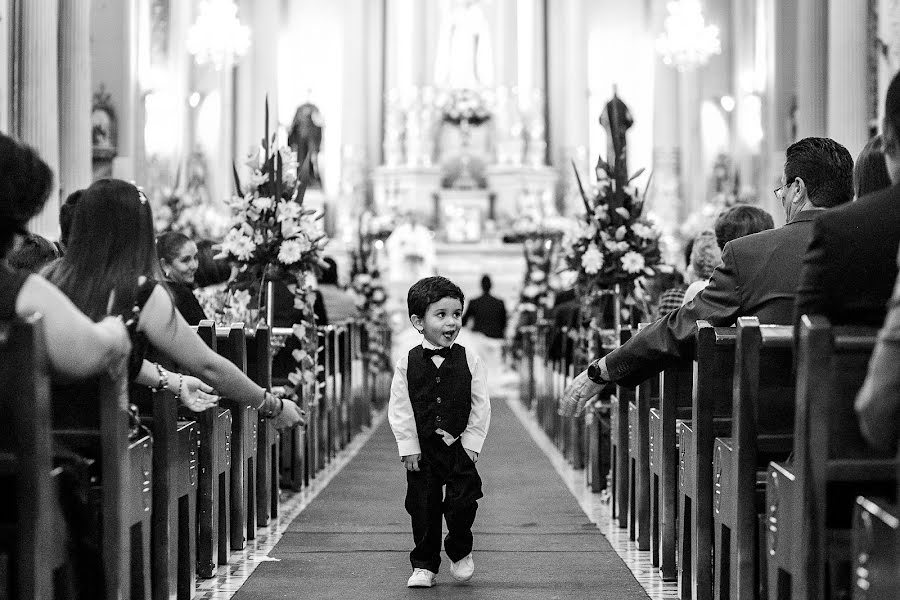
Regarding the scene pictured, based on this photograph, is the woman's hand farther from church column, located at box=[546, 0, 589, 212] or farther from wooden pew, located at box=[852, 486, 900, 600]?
church column, located at box=[546, 0, 589, 212]

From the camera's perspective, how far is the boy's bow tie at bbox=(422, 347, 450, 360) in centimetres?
543

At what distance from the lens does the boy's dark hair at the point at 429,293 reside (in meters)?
5.31

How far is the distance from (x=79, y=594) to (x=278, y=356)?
5.00 meters

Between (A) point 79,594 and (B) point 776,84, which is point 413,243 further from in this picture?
(A) point 79,594

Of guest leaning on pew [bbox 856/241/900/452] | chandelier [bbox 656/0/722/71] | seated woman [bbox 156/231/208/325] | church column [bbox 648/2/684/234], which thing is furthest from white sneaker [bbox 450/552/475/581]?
church column [bbox 648/2/684/234]

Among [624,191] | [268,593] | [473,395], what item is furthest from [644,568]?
[624,191]

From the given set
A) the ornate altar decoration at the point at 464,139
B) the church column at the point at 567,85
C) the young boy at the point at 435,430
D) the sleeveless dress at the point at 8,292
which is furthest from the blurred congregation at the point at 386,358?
the church column at the point at 567,85

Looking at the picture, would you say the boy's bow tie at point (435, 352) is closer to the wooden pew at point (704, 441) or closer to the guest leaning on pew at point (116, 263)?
the wooden pew at point (704, 441)

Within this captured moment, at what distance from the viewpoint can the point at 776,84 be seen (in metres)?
22.0

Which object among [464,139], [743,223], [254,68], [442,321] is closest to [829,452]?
[442,321]

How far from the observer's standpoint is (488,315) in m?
18.8

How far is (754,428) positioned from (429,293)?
1473 millimetres

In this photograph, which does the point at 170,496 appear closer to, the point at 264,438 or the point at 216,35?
the point at 264,438

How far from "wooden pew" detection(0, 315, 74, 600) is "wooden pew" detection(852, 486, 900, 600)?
1.82m
